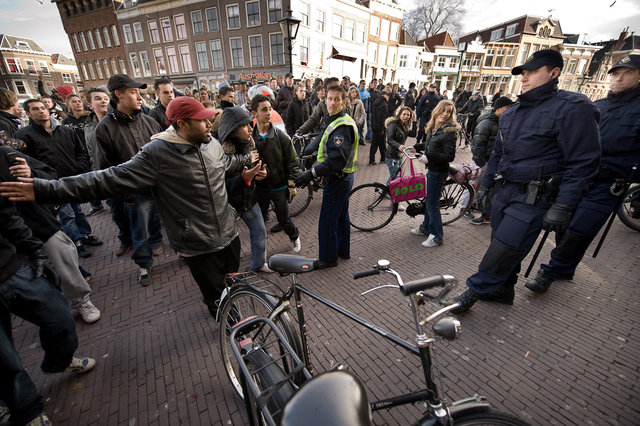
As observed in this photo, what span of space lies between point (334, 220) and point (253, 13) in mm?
28092

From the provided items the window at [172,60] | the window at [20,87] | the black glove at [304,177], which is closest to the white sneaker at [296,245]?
the black glove at [304,177]

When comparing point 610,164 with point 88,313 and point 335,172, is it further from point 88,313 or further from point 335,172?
point 88,313

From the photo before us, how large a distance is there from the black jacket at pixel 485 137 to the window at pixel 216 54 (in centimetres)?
2871

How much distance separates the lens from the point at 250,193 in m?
3.18

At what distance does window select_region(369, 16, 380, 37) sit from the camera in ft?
Result: 97.1

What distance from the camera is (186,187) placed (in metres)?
2.20

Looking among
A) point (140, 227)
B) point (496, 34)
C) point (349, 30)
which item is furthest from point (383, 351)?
point (496, 34)

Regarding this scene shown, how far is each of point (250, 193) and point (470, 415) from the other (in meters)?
2.71

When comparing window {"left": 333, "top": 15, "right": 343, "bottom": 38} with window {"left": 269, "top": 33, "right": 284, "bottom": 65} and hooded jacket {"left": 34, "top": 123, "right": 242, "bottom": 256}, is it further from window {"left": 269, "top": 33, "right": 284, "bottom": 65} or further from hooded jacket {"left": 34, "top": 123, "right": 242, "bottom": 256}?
hooded jacket {"left": 34, "top": 123, "right": 242, "bottom": 256}

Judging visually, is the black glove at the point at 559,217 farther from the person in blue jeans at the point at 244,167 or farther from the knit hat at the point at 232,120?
the knit hat at the point at 232,120

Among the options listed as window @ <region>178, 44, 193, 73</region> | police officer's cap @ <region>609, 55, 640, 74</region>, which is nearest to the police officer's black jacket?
→ police officer's cap @ <region>609, 55, 640, 74</region>

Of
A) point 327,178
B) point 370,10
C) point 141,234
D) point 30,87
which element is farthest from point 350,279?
point 30,87

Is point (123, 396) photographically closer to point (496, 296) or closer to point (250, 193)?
point (250, 193)

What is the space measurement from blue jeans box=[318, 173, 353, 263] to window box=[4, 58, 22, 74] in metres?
65.8
